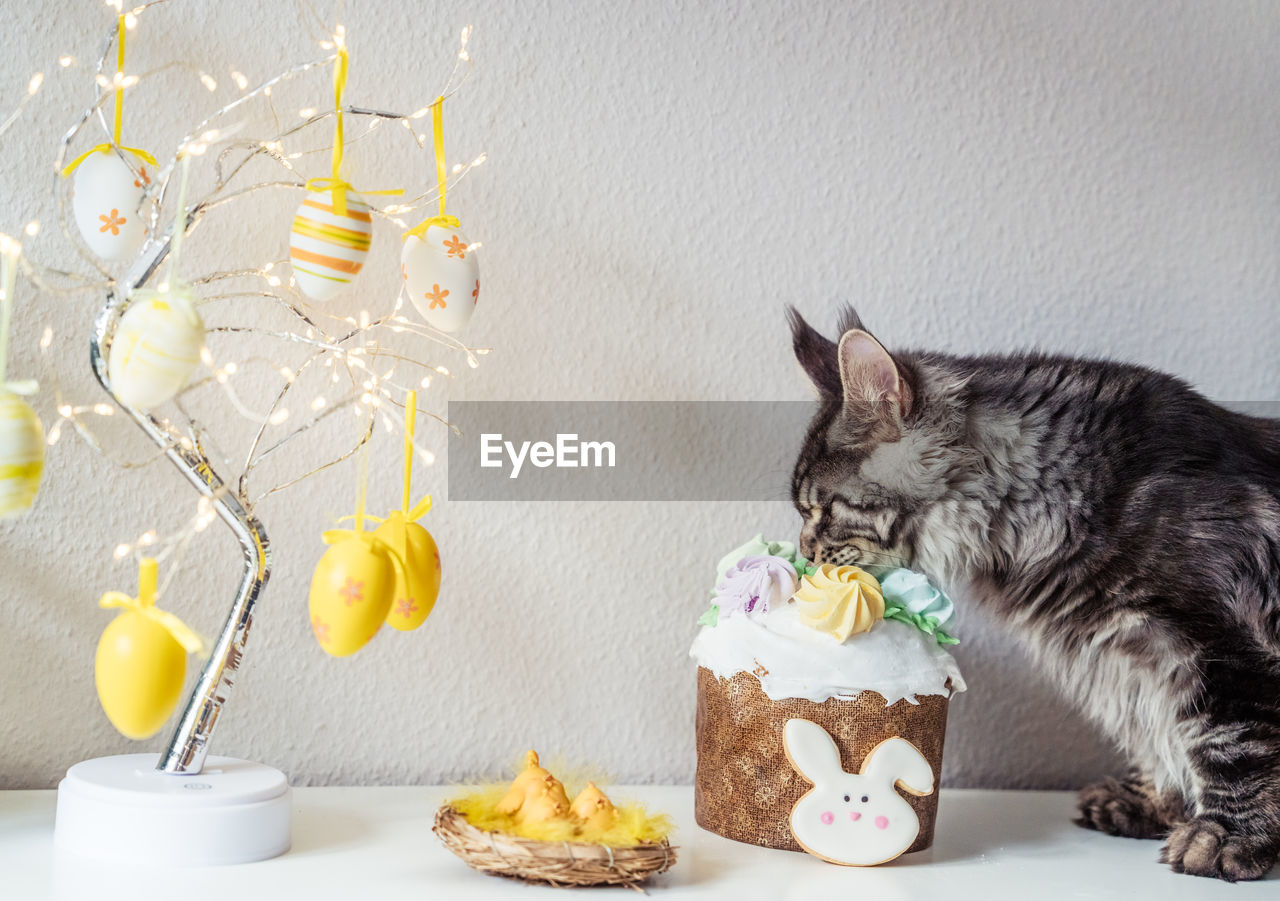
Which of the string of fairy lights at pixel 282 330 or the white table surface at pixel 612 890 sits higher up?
the string of fairy lights at pixel 282 330

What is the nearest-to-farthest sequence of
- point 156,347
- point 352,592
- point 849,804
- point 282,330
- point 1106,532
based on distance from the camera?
point 156,347
point 352,592
point 849,804
point 1106,532
point 282,330

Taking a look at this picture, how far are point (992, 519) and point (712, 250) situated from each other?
0.46 m

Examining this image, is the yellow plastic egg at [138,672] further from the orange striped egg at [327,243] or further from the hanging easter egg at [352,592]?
the orange striped egg at [327,243]

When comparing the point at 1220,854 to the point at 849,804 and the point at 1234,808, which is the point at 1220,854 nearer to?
the point at 1234,808

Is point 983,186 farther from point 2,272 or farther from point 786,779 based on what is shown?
point 2,272

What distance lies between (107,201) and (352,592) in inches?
15.8

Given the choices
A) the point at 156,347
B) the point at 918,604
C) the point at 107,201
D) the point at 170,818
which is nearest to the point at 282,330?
the point at 107,201

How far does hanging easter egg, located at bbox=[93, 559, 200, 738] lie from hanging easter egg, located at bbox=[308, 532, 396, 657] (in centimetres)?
11

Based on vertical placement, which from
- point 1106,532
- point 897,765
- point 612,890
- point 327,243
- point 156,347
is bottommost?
point 612,890

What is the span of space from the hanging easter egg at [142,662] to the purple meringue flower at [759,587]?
511mm

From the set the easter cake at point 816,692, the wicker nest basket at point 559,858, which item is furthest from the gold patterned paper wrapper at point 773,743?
the wicker nest basket at point 559,858

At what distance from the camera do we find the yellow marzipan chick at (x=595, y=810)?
3.11 ft

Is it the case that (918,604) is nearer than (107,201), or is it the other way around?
(107,201)

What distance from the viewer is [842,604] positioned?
1.04m
